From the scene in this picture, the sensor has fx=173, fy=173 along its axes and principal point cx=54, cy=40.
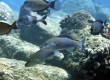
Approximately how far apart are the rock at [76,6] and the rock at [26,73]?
23827 mm

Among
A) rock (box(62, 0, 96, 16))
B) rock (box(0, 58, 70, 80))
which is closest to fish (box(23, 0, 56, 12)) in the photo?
rock (box(0, 58, 70, 80))

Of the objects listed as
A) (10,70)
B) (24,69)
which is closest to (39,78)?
(24,69)

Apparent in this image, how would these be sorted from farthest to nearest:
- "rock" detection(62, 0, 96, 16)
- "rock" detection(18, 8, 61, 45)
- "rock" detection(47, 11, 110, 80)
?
"rock" detection(62, 0, 96, 16) < "rock" detection(18, 8, 61, 45) < "rock" detection(47, 11, 110, 80)

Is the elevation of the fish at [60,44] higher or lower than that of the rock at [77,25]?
higher

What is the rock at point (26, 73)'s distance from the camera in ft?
14.2

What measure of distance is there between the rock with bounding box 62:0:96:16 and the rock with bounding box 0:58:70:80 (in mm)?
23827

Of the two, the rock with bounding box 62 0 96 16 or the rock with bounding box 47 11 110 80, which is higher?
the rock with bounding box 47 11 110 80

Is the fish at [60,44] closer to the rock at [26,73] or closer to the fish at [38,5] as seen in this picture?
the rock at [26,73]

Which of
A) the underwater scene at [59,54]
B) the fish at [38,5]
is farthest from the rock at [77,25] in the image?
the fish at [38,5]

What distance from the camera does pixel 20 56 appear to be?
6.93 metres

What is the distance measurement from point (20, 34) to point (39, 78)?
5778 millimetres

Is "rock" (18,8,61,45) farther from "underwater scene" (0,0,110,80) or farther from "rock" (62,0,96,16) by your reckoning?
"rock" (62,0,96,16)

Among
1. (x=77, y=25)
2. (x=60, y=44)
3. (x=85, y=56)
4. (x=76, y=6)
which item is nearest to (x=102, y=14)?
(x=76, y=6)

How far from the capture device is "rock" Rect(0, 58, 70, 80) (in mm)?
4340
